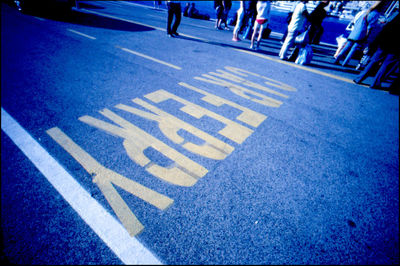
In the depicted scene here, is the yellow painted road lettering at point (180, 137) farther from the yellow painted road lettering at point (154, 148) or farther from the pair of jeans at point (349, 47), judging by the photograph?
the pair of jeans at point (349, 47)

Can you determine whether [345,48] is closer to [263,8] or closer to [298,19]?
[298,19]

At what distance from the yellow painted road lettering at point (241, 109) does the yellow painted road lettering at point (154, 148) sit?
1507 millimetres

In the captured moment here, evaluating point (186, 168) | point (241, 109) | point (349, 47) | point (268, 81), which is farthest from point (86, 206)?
point (349, 47)

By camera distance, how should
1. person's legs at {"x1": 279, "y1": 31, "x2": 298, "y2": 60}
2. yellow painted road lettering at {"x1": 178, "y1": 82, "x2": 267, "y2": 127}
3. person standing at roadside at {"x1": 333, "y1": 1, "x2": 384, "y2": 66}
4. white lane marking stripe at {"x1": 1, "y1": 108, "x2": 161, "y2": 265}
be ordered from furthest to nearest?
person's legs at {"x1": 279, "y1": 31, "x2": 298, "y2": 60} → person standing at roadside at {"x1": 333, "y1": 1, "x2": 384, "y2": 66} → yellow painted road lettering at {"x1": 178, "y1": 82, "x2": 267, "y2": 127} → white lane marking stripe at {"x1": 1, "y1": 108, "x2": 161, "y2": 265}

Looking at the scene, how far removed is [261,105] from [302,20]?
13.4 ft

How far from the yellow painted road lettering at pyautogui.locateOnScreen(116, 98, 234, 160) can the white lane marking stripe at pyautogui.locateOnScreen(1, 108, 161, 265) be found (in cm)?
130

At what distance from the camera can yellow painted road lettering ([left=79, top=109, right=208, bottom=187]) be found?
2.27 metres

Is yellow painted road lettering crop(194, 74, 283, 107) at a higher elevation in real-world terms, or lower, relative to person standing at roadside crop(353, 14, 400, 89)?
lower

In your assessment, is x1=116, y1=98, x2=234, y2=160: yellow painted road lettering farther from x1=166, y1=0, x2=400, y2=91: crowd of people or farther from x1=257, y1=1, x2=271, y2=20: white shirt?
x1=257, y1=1, x2=271, y2=20: white shirt

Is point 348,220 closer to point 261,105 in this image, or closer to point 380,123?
point 261,105

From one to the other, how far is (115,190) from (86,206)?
30cm

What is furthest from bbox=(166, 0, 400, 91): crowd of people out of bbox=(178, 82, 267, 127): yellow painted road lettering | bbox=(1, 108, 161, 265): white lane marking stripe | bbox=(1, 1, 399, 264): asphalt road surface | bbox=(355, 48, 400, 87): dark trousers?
bbox=(1, 108, 161, 265): white lane marking stripe

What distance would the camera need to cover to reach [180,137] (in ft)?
9.37

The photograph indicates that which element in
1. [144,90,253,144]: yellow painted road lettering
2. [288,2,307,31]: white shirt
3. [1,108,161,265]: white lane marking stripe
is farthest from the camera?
[288,2,307,31]: white shirt
